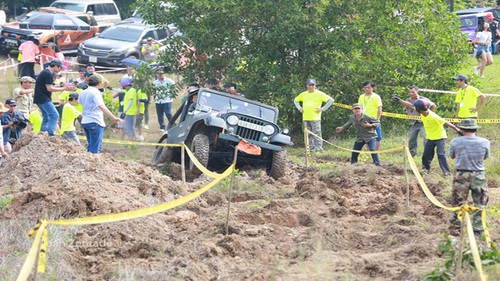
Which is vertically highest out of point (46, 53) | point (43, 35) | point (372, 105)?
point (43, 35)

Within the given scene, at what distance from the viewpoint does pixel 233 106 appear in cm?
1631

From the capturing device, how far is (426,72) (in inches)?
846

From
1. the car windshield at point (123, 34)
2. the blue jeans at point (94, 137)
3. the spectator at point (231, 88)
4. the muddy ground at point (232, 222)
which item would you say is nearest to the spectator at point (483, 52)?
the spectator at point (231, 88)

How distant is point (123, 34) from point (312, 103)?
1442cm

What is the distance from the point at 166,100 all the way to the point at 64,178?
33.4ft

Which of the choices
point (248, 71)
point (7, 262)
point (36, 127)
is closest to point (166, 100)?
point (248, 71)

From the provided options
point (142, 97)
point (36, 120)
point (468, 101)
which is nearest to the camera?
point (468, 101)

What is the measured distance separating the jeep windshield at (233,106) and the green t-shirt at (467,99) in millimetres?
3685

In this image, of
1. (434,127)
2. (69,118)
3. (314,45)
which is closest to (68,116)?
(69,118)

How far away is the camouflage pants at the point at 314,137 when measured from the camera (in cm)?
1867

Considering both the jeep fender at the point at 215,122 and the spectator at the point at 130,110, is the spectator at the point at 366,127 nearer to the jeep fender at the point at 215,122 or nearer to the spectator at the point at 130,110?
the jeep fender at the point at 215,122

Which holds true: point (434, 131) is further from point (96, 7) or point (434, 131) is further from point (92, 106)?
point (96, 7)

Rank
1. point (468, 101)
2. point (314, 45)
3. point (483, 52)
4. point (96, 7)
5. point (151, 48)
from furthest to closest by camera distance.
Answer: point (96, 7), point (151, 48), point (483, 52), point (314, 45), point (468, 101)

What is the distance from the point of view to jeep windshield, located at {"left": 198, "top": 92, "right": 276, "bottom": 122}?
16.2 meters
